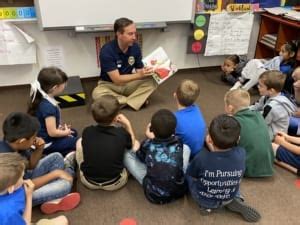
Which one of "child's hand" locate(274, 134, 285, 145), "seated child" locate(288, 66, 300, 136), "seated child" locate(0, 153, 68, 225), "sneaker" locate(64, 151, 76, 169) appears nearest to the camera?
"seated child" locate(0, 153, 68, 225)

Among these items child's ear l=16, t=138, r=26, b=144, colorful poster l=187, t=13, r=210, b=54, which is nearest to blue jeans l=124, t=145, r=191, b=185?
child's ear l=16, t=138, r=26, b=144

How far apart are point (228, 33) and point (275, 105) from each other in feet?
4.93

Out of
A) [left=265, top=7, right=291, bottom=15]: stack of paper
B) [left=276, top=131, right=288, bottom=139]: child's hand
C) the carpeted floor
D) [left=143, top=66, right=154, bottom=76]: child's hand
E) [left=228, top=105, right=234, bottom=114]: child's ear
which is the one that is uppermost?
[left=265, top=7, right=291, bottom=15]: stack of paper

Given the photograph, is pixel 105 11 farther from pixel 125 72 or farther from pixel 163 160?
pixel 163 160

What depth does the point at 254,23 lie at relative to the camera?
354 cm

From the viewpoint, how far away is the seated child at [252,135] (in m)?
1.83

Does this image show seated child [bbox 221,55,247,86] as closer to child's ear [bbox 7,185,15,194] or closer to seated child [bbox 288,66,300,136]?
seated child [bbox 288,66,300,136]

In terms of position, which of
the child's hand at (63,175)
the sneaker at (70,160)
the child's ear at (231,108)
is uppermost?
the child's ear at (231,108)

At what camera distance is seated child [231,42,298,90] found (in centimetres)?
287

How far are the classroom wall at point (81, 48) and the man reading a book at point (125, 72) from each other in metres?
0.50

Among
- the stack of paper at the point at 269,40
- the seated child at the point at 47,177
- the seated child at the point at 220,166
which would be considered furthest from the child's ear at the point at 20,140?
the stack of paper at the point at 269,40

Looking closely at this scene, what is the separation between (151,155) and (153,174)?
4.1 inches

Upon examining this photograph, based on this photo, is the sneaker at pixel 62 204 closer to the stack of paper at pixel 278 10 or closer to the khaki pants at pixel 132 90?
the khaki pants at pixel 132 90

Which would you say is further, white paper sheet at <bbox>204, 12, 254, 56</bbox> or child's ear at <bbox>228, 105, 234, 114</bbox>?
white paper sheet at <bbox>204, 12, 254, 56</bbox>
